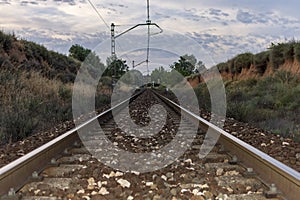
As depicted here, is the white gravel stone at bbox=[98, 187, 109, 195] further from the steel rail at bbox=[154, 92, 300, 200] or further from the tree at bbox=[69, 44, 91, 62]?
the tree at bbox=[69, 44, 91, 62]

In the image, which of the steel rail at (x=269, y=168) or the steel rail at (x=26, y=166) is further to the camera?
the steel rail at (x=26, y=166)

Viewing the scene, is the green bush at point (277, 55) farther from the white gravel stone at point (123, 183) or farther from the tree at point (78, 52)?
the tree at point (78, 52)

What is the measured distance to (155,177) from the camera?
166 inches

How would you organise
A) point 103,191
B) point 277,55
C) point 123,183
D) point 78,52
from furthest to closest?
1. point 78,52
2. point 277,55
3. point 123,183
4. point 103,191

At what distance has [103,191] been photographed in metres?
3.79

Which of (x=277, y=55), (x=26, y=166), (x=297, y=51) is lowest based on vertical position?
(x=26, y=166)

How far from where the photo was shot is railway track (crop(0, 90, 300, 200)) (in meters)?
3.62

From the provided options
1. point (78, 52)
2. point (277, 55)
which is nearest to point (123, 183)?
point (277, 55)

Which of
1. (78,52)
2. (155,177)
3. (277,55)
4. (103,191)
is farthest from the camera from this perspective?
(78,52)

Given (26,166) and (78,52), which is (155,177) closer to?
(26,166)

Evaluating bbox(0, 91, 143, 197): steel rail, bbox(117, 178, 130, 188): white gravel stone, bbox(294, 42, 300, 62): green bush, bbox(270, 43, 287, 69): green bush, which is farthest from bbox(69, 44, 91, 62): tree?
bbox(117, 178, 130, 188): white gravel stone

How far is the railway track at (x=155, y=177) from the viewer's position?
362cm

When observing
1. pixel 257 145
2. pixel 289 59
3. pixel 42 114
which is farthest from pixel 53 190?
pixel 289 59

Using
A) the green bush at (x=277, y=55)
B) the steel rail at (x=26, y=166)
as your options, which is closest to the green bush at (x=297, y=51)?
the green bush at (x=277, y=55)
